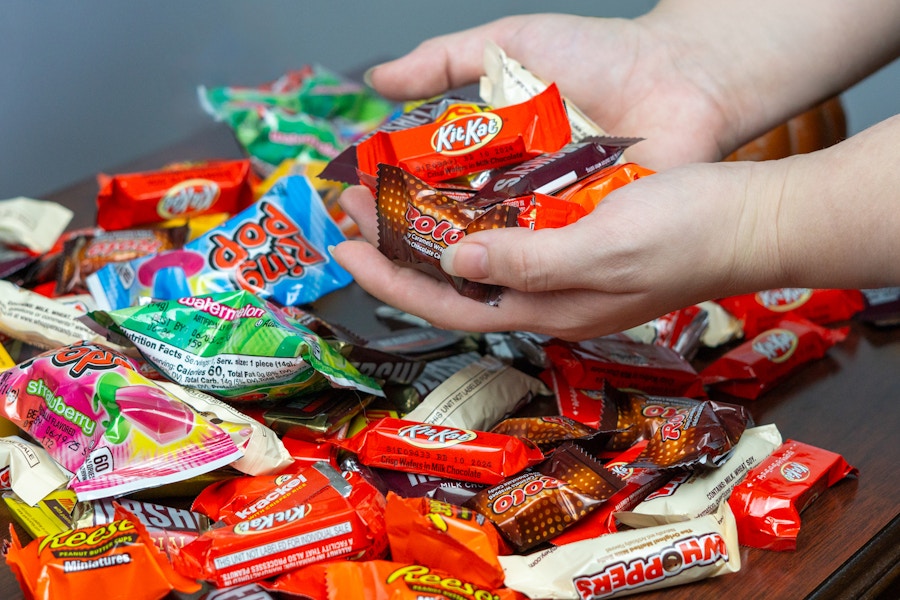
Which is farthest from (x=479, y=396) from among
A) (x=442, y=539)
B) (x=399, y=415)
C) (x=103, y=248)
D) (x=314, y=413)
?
(x=103, y=248)

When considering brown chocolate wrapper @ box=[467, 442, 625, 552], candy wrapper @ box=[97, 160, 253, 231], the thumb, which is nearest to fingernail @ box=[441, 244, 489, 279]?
the thumb

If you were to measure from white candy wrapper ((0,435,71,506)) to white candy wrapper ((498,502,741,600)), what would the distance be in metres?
0.48

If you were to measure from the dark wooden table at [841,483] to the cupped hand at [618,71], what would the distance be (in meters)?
0.42

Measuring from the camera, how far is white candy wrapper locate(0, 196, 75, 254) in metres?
1.51

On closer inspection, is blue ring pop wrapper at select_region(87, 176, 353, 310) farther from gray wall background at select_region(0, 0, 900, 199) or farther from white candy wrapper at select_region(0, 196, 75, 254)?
gray wall background at select_region(0, 0, 900, 199)

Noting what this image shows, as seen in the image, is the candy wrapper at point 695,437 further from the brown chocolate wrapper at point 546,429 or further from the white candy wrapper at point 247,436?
the white candy wrapper at point 247,436

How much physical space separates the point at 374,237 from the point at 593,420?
0.42 m

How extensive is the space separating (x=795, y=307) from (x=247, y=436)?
0.82m

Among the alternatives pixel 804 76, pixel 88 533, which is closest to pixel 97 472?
pixel 88 533

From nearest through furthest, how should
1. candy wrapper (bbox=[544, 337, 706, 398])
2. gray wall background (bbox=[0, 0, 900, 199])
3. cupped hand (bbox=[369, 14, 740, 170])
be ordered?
candy wrapper (bbox=[544, 337, 706, 398]) < cupped hand (bbox=[369, 14, 740, 170]) < gray wall background (bbox=[0, 0, 900, 199])

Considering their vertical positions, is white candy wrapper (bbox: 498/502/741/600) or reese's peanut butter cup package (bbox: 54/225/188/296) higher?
reese's peanut butter cup package (bbox: 54/225/188/296)

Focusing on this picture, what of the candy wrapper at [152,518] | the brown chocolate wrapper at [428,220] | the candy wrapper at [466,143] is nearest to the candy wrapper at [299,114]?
the candy wrapper at [466,143]

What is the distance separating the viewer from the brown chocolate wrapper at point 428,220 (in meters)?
1.00

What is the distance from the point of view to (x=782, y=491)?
0.86 metres
